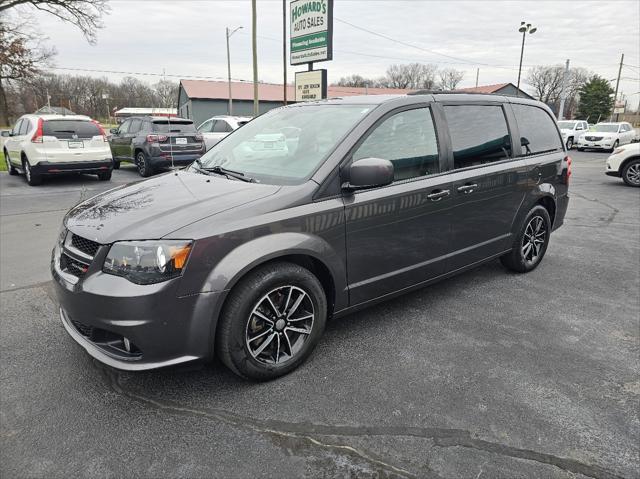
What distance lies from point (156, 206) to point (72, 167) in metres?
9.30

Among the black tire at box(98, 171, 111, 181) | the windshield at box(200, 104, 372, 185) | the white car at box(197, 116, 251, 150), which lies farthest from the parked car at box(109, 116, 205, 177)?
the windshield at box(200, 104, 372, 185)

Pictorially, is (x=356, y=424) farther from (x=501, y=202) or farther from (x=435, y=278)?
(x=501, y=202)

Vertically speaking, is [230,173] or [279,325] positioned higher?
[230,173]

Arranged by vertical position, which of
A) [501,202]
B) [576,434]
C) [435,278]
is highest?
[501,202]

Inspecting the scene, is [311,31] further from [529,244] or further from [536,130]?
[529,244]

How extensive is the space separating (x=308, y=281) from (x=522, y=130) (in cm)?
305

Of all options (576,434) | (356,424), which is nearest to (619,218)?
(576,434)

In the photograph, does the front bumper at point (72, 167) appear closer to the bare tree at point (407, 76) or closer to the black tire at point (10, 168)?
the black tire at point (10, 168)

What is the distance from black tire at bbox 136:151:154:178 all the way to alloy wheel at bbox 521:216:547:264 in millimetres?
10300

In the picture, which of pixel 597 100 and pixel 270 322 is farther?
pixel 597 100

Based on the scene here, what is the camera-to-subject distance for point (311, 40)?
14.4m

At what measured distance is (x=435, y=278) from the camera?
3.79 meters

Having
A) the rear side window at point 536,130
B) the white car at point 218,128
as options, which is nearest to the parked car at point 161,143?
the white car at point 218,128

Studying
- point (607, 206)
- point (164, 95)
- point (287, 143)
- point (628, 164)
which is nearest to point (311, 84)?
point (607, 206)
